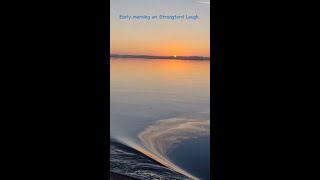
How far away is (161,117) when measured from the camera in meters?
2.73

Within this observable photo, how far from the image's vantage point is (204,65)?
2.61 meters

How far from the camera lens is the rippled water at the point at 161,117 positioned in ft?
8.57

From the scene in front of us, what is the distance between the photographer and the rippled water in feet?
8.57

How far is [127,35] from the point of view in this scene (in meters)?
2.73

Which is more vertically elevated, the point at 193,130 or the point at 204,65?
the point at 204,65
